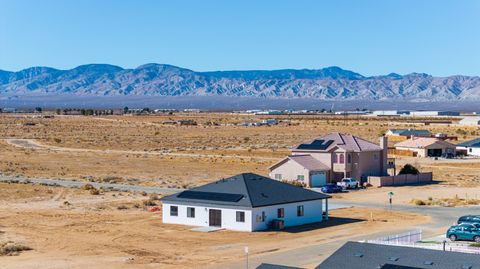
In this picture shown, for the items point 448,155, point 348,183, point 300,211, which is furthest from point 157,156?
point 300,211

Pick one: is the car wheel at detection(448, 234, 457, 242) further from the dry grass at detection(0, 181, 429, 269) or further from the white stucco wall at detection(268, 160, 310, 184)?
the white stucco wall at detection(268, 160, 310, 184)

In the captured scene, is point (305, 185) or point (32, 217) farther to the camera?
point (305, 185)

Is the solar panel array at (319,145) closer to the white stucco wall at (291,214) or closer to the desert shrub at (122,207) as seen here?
the white stucco wall at (291,214)

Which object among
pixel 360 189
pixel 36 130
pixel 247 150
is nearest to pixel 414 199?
pixel 360 189

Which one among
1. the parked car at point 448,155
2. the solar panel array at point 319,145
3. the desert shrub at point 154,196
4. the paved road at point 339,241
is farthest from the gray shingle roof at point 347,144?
the parked car at point 448,155

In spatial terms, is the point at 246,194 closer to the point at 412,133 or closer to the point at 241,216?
the point at 241,216

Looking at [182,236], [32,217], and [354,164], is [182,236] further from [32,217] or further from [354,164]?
[354,164]
